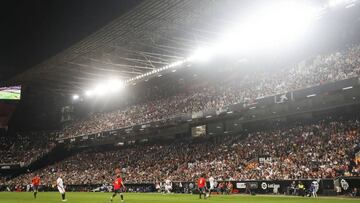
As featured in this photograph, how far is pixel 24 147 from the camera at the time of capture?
74000 millimetres

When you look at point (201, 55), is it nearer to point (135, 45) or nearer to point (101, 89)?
point (135, 45)

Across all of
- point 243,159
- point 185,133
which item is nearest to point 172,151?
point 185,133

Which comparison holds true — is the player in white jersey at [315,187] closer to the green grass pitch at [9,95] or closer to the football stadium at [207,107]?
the football stadium at [207,107]

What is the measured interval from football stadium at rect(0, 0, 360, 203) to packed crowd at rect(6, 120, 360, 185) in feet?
0.54

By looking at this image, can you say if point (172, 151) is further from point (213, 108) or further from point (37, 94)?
point (37, 94)

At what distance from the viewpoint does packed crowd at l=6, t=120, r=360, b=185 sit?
106 ft

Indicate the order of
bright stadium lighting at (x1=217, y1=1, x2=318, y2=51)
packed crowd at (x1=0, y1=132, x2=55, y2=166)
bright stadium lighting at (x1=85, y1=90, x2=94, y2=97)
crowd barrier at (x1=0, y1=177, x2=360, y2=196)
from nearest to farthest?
crowd barrier at (x1=0, y1=177, x2=360, y2=196) < bright stadium lighting at (x1=217, y1=1, x2=318, y2=51) < packed crowd at (x1=0, y1=132, x2=55, y2=166) < bright stadium lighting at (x1=85, y1=90, x2=94, y2=97)

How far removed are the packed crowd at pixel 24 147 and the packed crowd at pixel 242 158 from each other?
9027 millimetres

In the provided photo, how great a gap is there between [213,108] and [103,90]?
30.7 m

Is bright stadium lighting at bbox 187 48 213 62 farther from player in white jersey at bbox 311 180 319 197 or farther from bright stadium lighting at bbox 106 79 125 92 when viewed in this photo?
player in white jersey at bbox 311 180 319 197

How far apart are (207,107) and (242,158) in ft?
30.4

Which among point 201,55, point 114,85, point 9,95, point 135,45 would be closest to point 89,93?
point 114,85

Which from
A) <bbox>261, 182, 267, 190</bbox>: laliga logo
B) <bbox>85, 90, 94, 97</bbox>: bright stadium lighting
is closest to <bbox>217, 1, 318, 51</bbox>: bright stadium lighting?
<bbox>261, 182, 267, 190</bbox>: laliga logo

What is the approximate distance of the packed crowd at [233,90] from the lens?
3711cm
